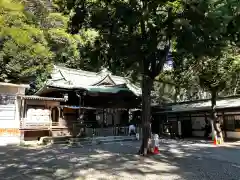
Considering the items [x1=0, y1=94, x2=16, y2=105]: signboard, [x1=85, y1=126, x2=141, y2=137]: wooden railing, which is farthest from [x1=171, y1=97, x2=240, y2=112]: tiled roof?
[x1=0, y1=94, x2=16, y2=105]: signboard

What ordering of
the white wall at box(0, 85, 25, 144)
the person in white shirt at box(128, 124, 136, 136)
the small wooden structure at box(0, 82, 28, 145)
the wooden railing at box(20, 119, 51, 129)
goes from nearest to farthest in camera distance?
the wooden railing at box(20, 119, 51, 129)
the white wall at box(0, 85, 25, 144)
the small wooden structure at box(0, 82, 28, 145)
the person in white shirt at box(128, 124, 136, 136)

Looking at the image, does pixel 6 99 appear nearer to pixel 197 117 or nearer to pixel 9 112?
pixel 9 112

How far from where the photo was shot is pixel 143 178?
823 centimetres

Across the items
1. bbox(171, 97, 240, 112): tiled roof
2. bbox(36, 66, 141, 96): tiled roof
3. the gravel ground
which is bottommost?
the gravel ground

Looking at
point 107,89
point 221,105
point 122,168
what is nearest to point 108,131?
point 107,89

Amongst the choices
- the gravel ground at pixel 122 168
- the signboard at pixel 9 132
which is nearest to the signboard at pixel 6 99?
the signboard at pixel 9 132

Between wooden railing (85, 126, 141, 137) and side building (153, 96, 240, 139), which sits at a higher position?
side building (153, 96, 240, 139)

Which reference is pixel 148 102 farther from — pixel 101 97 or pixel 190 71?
pixel 101 97

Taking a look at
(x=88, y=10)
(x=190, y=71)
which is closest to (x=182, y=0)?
(x=88, y=10)

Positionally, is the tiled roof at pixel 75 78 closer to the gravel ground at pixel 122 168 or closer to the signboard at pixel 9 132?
the signboard at pixel 9 132

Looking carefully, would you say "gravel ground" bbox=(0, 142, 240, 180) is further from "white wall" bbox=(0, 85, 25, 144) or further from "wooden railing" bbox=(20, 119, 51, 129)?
"white wall" bbox=(0, 85, 25, 144)

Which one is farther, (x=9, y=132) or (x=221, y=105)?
(x=221, y=105)

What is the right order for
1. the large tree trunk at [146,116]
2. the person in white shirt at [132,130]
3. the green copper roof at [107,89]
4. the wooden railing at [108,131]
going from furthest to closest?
1. the person in white shirt at [132,130]
2. the green copper roof at [107,89]
3. the wooden railing at [108,131]
4. the large tree trunk at [146,116]

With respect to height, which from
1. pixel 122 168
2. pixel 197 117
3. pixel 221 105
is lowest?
pixel 122 168
